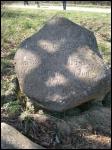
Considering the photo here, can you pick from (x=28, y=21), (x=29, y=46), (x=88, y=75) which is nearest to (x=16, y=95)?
(x=29, y=46)

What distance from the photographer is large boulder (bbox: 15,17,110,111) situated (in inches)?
261

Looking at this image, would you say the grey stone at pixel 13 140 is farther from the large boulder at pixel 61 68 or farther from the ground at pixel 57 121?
the large boulder at pixel 61 68

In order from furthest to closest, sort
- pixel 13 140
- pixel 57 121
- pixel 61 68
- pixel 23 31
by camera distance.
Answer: pixel 23 31 < pixel 61 68 < pixel 57 121 < pixel 13 140

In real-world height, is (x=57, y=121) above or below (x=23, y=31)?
below

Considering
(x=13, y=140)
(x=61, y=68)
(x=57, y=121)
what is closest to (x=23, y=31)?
(x=61, y=68)

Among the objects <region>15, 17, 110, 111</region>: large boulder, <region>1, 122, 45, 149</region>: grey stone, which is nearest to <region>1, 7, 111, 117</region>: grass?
<region>15, 17, 110, 111</region>: large boulder

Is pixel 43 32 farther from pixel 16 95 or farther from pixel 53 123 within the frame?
pixel 53 123

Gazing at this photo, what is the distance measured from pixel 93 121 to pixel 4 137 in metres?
1.71

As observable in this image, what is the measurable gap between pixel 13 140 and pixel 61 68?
5.31ft

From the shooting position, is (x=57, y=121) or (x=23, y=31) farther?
(x=23, y=31)

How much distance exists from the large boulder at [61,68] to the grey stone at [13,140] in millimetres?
946

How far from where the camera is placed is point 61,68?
6.80 metres

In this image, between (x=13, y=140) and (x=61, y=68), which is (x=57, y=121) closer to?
(x=61, y=68)

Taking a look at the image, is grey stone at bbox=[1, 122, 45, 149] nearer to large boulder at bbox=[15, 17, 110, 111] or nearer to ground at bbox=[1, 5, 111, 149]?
ground at bbox=[1, 5, 111, 149]
